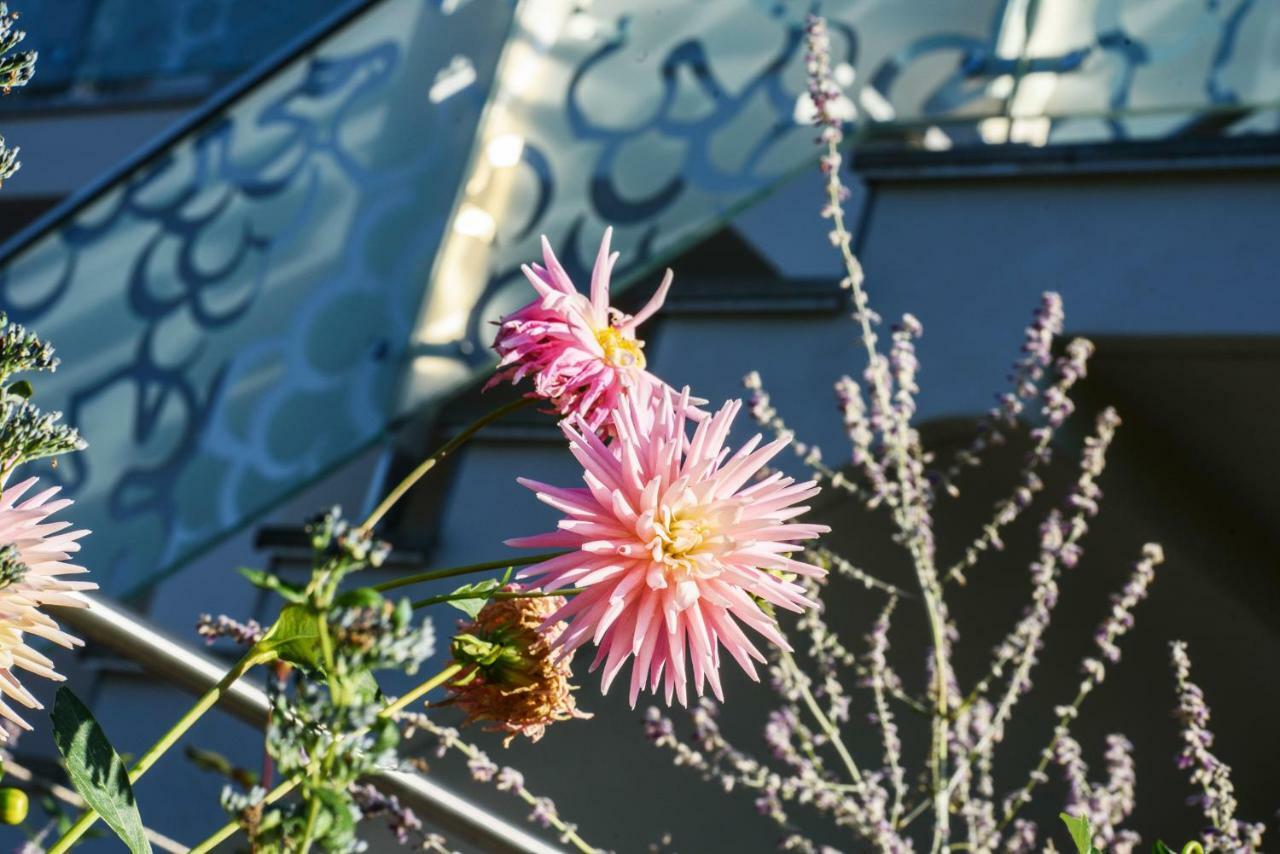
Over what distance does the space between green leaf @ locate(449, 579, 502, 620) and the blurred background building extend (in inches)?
63.7

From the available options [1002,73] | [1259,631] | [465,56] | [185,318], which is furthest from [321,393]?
[1259,631]

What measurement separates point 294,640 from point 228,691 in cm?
42

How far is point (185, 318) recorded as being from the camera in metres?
2.66

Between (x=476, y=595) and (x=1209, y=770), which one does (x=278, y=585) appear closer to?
(x=476, y=595)

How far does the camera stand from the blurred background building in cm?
221

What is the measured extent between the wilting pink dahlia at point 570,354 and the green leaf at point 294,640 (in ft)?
0.51

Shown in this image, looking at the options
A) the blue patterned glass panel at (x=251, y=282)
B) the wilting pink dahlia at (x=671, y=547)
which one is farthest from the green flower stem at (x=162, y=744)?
the blue patterned glass panel at (x=251, y=282)

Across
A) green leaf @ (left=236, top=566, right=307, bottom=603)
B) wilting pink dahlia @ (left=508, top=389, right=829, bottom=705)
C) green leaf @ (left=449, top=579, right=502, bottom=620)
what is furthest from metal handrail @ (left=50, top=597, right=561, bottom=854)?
green leaf @ (left=236, top=566, right=307, bottom=603)

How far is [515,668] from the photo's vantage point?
1.99 ft

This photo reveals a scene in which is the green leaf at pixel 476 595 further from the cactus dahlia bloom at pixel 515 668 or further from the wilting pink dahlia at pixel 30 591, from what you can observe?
the wilting pink dahlia at pixel 30 591

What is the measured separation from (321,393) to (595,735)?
0.78 meters

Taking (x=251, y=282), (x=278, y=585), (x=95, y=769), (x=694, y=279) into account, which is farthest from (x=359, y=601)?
(x=251, y=282)

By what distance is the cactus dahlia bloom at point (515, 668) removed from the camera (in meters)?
0.61

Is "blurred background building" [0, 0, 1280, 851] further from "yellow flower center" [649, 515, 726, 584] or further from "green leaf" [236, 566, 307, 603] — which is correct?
"green leaf" [236, 566, 307, 603]
